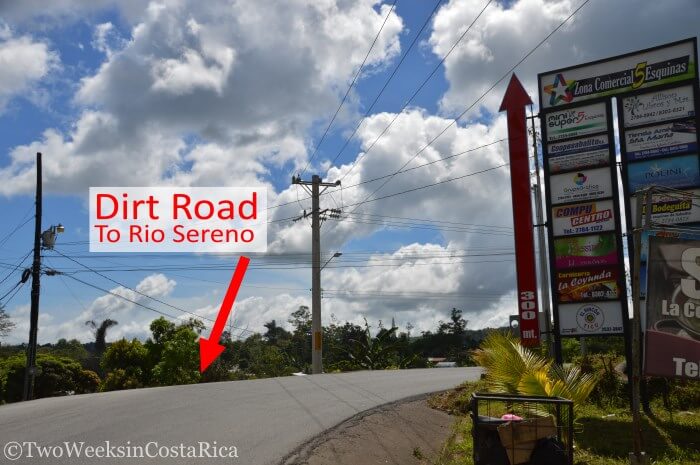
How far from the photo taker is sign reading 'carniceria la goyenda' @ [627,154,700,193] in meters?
13.4

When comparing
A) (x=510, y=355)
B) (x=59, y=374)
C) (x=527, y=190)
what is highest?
(x=527, y=190)

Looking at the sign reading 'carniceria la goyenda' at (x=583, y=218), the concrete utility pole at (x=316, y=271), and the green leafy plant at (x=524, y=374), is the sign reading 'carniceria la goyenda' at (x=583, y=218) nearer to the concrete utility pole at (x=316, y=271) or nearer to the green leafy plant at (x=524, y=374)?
the green leafy plant at (x=524, y=374)

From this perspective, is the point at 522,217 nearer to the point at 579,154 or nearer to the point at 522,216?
the point at 522,216

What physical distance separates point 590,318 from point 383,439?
5324 millimetres

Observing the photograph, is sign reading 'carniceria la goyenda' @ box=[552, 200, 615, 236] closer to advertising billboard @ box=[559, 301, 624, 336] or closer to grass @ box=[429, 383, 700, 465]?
advertising billboard @ box=[559, 301, 624, 336]

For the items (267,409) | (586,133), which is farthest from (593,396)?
(267,409)

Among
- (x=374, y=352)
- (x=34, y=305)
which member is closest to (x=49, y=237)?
(x=34, y=305)

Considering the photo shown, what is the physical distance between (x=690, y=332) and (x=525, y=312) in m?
6.15

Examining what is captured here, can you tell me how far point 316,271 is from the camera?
3578cm

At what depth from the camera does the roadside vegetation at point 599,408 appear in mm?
9836

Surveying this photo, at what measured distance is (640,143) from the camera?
13.9 m

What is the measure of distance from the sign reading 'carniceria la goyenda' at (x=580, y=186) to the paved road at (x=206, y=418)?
634 cm

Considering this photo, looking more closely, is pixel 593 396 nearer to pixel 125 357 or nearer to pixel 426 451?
pixel 426 451

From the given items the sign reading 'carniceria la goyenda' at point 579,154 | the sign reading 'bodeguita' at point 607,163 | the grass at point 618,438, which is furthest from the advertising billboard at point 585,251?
the grass at point 618,438
